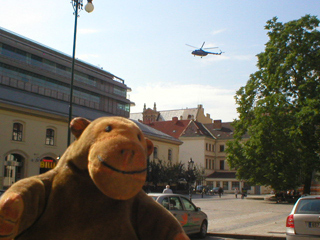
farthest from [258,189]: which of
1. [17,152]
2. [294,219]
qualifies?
[294,219]

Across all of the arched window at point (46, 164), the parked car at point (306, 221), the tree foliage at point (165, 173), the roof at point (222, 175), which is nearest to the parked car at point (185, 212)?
the parked car at point (306, 221)

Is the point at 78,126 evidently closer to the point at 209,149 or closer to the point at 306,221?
Answer: the point at 306,221

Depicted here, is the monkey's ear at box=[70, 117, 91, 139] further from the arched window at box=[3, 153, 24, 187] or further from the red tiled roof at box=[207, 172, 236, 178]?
the red tiled roof at box=[207, 172, 236, 178]

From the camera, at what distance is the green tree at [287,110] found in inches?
1249

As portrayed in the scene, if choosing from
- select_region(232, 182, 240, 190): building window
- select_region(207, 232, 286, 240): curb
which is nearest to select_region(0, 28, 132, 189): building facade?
select_region(207, 232, 286, 240): curb

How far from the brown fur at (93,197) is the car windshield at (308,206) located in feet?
28.7

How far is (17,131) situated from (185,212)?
2611cm

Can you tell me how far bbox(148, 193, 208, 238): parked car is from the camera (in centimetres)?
1272

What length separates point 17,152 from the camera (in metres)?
35.2

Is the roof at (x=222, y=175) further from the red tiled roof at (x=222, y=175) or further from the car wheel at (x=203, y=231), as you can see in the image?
the car wheel at (x=203, y=231)

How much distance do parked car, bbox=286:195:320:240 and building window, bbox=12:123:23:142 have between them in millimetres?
29220

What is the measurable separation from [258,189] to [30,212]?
75515 mm

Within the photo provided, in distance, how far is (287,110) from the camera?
3347cm

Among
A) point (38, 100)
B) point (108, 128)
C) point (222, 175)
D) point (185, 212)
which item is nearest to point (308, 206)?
point (185, 212)
